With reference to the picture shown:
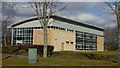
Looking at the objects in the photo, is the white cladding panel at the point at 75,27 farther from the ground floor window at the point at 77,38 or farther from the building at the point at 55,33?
the ground floor window at the point at 77,38

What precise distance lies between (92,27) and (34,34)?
24.7 m

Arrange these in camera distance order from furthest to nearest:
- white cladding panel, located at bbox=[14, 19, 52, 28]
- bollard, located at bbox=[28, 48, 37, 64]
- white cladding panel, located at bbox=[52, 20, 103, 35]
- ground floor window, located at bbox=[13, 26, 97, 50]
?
ground floor window, located at bbox=[13, 26, 97, 50] < white cladding panel, located at bbox=[14, 19, 52, 28] < white cladding panel, located at bbox=[52, 20, 103, 35] < bollard, located at bbox=[28, 48, 37, 64]

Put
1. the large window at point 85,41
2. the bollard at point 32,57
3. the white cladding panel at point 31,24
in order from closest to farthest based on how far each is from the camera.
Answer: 1. the bollard at point 32,57
2. the white cladding panel at point 31,24
3. the large window at point 85,41

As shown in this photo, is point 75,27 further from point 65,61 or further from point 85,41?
point 65,61

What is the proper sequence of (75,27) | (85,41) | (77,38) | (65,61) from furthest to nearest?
(85,41) < (77,38) < (75,27) < (65,61)

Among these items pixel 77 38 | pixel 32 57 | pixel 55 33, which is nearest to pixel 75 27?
pixel 77 38

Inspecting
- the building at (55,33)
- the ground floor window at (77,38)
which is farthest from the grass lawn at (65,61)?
the ground floor window at (77,38)

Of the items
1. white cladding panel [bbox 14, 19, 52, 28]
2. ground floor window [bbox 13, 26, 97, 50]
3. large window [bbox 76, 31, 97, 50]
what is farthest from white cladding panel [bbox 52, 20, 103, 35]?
white cladding panel [bbox 14, 19, 52, 28]

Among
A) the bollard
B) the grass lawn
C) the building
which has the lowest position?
the grass lawn

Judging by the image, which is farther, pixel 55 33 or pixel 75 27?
pixel 75 27

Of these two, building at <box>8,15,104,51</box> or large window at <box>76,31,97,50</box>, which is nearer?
building at <box>8,15,104,51</box>

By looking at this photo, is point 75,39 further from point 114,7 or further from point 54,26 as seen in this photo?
point 114,7

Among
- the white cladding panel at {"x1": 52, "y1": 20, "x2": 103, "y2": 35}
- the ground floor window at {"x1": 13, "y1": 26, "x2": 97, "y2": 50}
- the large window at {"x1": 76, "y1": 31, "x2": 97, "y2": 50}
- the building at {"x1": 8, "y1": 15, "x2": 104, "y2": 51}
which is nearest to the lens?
the building at {"x1": 8, "y1": 15, "x2": 104, "y2": 51}

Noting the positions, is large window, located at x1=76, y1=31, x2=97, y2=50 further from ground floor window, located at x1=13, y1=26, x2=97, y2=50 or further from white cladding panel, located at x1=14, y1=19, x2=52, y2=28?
white cladding panel, located at x1=14, y1=19, x2=52, y2=28
